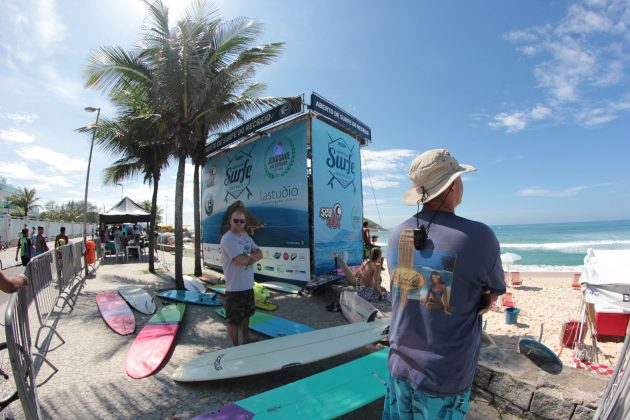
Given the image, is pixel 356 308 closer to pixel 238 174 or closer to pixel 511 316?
pixel 511 316

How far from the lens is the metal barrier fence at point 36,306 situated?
7.45ft

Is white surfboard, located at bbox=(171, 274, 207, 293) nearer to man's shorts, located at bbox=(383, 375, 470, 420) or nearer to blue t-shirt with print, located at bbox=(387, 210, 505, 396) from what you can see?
man's shorts, located at bbox=(383, 375, 470, 420)

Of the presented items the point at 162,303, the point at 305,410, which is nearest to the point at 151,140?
the point at 162,303

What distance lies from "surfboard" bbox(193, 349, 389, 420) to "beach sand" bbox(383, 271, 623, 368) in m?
2.84

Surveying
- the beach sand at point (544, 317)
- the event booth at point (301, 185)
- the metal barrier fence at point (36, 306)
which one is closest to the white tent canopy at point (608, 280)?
the beach sand at point (544, 317)

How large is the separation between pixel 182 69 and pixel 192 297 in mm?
5674

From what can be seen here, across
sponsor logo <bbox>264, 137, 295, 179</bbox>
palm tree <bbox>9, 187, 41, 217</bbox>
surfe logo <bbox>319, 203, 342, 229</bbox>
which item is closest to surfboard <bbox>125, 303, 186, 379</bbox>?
surfe logo <bbox>319, 203, 342, 229</bbox>

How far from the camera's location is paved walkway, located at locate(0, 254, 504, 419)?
3096mm

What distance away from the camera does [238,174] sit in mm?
11258

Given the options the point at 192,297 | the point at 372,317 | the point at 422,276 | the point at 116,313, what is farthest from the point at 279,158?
the point at 422,276

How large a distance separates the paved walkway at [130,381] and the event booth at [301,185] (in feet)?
9.69

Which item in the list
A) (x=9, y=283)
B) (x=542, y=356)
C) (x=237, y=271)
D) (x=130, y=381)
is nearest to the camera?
(x=9, y=283)

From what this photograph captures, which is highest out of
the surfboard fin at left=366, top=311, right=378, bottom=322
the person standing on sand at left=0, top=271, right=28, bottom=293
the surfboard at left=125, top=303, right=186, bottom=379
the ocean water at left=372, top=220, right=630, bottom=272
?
the person standing on sand at left=0, top=271, right=28, bottom=293

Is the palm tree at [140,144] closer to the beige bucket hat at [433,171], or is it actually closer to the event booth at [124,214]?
the event booth at [124,214]
